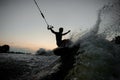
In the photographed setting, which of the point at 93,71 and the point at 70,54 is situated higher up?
the point at 70,54

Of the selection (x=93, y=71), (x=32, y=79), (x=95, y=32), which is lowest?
(x=32, y=79)

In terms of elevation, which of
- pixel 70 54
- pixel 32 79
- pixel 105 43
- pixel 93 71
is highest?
pixel 105 43

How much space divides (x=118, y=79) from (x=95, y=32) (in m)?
7.18

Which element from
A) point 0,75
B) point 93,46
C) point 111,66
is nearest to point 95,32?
point 93,46

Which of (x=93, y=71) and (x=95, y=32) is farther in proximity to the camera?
(x=95, y=32)

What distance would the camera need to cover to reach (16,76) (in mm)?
8383

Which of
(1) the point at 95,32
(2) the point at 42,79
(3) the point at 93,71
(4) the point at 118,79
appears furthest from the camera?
(1) the point at 95,32

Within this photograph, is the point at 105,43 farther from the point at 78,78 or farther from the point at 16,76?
the point at 16,76

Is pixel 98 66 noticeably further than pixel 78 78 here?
Yes

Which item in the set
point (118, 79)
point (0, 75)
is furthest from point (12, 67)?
point (118, 79)

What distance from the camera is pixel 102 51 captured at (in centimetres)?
782

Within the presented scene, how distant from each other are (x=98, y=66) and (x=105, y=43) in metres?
3.12

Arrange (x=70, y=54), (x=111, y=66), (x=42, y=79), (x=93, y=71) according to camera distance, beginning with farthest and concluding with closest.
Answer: (x=70, y=54) → (x=42, y=79) → (x=111, y=66) → (x=93, y=71)

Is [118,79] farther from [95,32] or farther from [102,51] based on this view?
[95,32]
